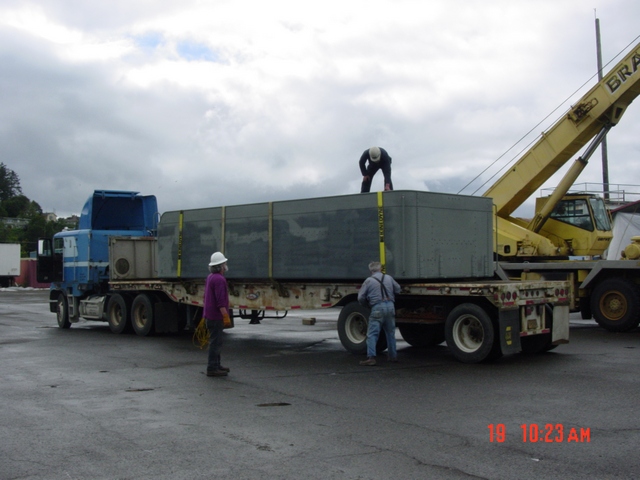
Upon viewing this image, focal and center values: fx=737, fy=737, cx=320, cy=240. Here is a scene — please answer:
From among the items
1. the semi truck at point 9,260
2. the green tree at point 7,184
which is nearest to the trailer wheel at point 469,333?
the semi truck at point 9,260

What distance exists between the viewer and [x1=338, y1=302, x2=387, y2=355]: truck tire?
12992mm

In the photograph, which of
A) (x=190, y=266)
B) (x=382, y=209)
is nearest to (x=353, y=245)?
(x=382, y=209)

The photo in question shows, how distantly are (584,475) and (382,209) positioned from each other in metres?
7.40

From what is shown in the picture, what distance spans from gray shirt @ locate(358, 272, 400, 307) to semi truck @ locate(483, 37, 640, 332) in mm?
6894

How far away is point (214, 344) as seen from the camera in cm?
1095

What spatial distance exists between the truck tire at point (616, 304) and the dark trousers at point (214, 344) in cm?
1047

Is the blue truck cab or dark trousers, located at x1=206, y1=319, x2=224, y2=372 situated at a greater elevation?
the blue truck cab

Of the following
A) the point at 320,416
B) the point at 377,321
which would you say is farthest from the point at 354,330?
the point at 320,416

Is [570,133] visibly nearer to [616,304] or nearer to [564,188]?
[564,188]

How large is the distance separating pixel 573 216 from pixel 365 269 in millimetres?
8986

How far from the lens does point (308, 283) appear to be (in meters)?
14.0

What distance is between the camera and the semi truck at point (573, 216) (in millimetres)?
17712

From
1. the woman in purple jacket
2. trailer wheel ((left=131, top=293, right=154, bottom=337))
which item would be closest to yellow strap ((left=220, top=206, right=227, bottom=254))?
trailer wheel ((left=131, top=293, right=154, bottom=337))
